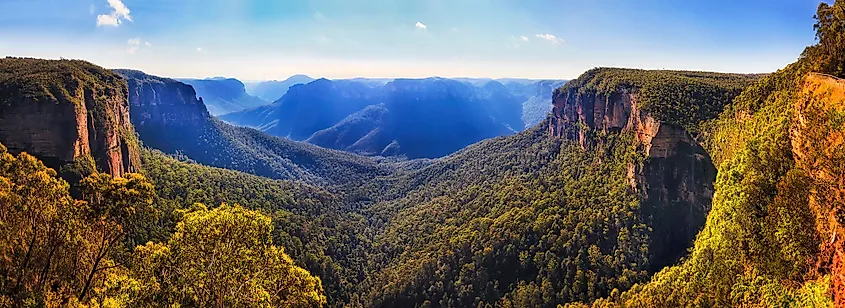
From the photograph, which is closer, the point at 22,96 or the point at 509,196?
the point at 22,96

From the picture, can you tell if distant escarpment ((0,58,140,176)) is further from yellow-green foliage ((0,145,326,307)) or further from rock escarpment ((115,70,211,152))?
rock escarpment ((115,70,211,152))

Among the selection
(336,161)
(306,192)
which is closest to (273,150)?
(336,161)

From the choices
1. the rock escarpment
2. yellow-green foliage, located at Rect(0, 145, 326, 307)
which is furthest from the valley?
the rock escarpment

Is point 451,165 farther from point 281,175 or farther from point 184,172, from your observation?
point 184,172

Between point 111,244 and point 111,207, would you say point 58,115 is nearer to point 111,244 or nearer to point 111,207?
point 111,244

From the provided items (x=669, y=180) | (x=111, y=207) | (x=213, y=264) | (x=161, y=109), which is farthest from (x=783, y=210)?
(x=161, y=109)

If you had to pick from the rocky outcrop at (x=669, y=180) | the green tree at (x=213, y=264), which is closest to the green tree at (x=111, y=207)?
the green tree at (x=213, y=264)

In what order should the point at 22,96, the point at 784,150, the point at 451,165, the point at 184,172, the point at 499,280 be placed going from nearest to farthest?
the point at 784,150
the point at 22,96
the point at 499,280
the point at 184,172
the point at 451,165
